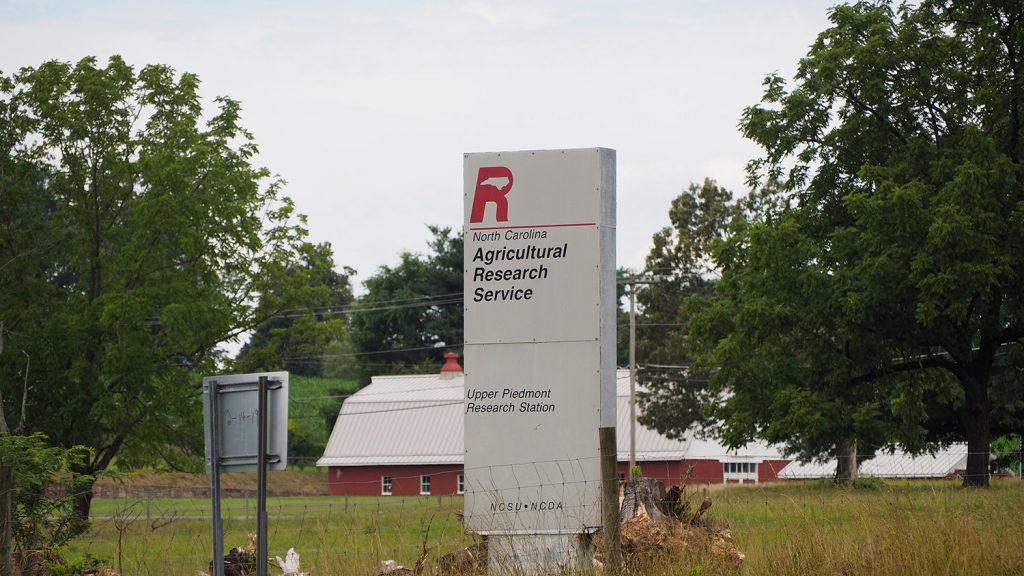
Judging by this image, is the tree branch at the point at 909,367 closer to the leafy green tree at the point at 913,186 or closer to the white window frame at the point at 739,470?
the leafy green tree at the point at 913,186

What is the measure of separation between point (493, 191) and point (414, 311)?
7112cm

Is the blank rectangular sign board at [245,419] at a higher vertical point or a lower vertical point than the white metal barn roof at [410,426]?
higher

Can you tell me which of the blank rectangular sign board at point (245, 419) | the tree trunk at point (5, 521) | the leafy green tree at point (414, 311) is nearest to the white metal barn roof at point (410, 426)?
the leafy green tree at point (414, 311)

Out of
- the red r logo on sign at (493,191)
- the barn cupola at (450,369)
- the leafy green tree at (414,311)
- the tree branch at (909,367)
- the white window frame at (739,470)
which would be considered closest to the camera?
the red r logo on sign at (493,191)

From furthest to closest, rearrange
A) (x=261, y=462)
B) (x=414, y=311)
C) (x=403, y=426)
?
1. (x=414, y=311)
2. (x=403, y=426)
3. (x=261, y=462)

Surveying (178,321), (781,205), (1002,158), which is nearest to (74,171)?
(178,321)

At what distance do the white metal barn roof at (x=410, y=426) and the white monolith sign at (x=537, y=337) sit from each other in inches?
2111

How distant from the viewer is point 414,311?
81875mm

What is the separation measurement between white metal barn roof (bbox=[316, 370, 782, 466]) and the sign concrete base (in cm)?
5362

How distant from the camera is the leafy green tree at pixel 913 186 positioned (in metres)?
29.1

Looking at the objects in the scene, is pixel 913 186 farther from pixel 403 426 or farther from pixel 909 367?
pixel 403 426

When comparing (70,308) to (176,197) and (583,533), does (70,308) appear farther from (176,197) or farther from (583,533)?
(583,533)

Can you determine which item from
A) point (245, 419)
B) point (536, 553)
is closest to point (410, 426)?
point (536, 553)

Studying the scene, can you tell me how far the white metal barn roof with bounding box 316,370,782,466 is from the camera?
66.2 m
